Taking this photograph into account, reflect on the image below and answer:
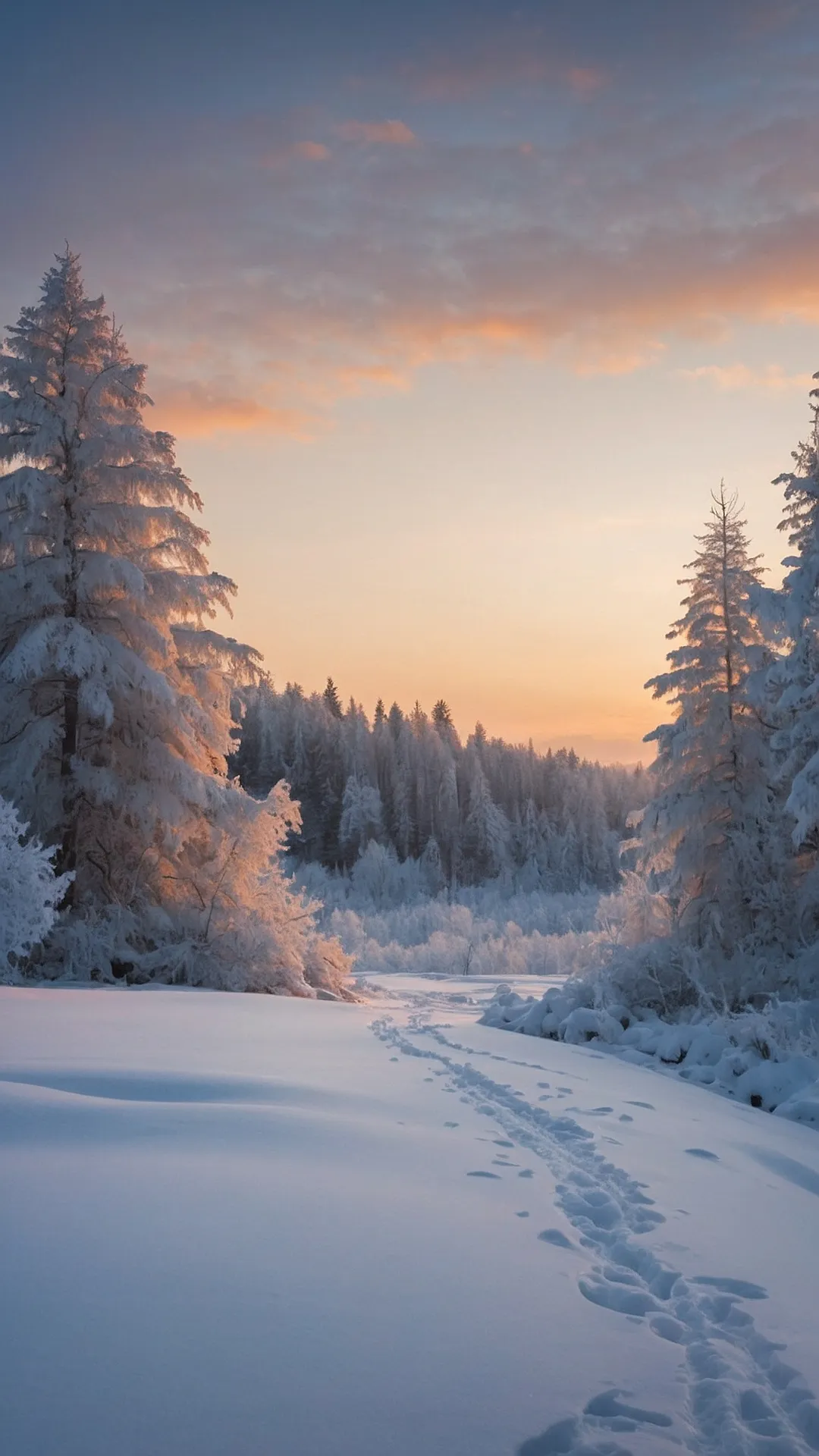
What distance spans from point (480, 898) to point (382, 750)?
25.5 metres

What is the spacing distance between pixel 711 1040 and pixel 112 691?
30.7 ft

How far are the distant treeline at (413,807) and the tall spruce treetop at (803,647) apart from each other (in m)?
58.2

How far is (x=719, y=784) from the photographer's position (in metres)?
16.0

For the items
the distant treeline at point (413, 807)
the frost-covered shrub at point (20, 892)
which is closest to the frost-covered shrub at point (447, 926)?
the distant treeline at point (413, 807)

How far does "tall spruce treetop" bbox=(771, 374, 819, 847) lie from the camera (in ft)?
38.8

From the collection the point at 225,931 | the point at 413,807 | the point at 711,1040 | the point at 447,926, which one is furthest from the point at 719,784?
the point at 413,807

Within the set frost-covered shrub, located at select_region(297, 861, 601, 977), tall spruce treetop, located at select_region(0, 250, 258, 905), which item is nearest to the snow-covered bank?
frost-covered shrub, located at select_region(297, 861, 601, 977)

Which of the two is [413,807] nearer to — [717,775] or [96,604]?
[717,775]

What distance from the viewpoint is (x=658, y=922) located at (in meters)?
17.5

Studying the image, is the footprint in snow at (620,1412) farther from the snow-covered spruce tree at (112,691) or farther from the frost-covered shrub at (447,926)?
→ the frost-covered shrub at (447,926)

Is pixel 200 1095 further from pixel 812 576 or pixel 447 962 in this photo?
pixel 447 962

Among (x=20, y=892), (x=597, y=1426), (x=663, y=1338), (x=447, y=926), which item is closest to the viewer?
(x=597, y=1426)

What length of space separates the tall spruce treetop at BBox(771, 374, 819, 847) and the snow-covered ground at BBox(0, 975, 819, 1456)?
6.69 metres

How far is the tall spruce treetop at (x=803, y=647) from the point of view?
38.8 ft
